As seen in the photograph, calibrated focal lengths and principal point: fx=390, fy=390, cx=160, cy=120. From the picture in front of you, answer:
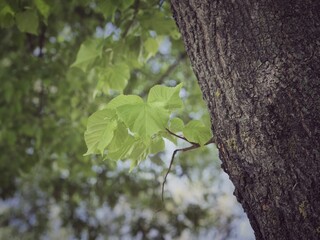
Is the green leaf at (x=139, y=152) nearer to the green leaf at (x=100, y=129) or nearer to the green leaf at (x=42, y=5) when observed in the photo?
the green leaf at (x=100, y=129)

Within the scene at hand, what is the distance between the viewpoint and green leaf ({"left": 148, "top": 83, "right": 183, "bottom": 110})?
3.71 feet

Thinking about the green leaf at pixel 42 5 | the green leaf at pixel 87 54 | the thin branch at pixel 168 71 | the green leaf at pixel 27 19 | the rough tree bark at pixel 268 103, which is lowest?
the rough tree bark at pixel 268 103

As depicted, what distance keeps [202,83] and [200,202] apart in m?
5.05

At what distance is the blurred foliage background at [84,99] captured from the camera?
224cm

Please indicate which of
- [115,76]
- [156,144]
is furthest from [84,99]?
[156,144]

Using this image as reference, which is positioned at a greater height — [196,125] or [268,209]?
[196,125]

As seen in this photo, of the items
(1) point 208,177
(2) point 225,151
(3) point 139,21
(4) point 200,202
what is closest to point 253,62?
(2) point 225,151

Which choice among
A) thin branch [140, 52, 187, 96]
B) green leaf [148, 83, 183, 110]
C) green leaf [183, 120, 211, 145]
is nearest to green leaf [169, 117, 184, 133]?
green leaf [183, 120, 211, 145]

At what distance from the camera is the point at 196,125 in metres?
1.27

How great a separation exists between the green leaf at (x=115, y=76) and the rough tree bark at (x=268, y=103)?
3.77 ft

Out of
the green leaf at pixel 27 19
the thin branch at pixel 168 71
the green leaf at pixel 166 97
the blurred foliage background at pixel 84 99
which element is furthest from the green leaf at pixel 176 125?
the thin branch at pixel 168 71

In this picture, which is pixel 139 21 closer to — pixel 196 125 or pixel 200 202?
pixel 196 125

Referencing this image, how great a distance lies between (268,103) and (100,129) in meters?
0.50

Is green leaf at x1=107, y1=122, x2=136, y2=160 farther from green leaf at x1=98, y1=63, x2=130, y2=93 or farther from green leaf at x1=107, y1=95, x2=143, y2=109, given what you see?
green leaf at x1=98, y1=63, x2=130, y2=93
